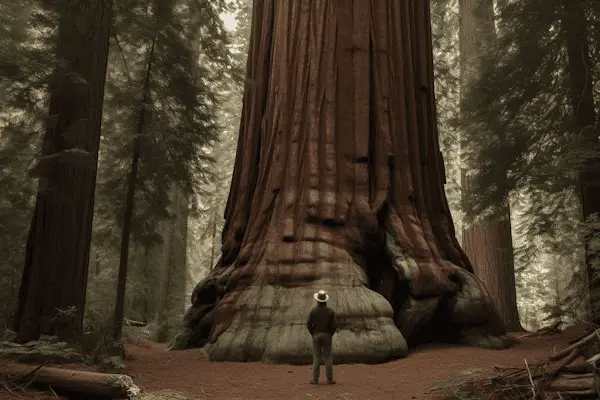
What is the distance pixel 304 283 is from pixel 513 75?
5567mm

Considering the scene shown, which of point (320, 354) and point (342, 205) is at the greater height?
point (342, 205)

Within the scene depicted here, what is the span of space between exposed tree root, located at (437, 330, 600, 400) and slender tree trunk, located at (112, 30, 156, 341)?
6.44 m

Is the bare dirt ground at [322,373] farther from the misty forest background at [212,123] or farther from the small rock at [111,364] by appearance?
the misty forest background at [212,123]

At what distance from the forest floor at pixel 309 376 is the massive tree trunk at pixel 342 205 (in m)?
0.35

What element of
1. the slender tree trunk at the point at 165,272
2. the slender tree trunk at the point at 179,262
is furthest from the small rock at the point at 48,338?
the slender tree trunk at the point at 179,262

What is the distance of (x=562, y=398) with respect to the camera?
352cm

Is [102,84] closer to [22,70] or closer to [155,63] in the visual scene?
[22,70]

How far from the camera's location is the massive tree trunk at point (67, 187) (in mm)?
A: 6109

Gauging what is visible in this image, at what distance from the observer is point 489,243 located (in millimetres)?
12750

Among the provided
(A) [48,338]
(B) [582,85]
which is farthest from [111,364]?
(B) [582,85]

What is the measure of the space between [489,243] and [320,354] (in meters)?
8.39

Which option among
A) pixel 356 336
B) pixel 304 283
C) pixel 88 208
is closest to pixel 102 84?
pixel 88 208

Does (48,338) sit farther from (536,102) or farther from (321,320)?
(536,102)

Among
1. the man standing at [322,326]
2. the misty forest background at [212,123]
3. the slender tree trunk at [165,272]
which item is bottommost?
the man standing at [322,326]
